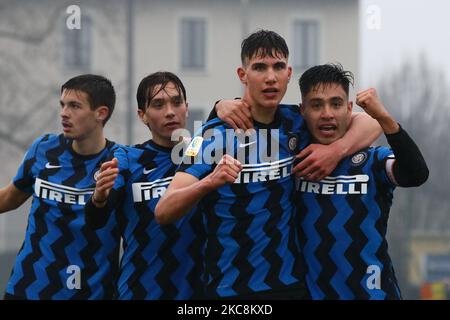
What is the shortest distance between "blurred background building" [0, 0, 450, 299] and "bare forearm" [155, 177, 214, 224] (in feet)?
105

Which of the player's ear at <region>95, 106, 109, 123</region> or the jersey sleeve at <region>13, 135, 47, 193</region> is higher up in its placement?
the player's ear at <region>95, 106, 109, 123</region>

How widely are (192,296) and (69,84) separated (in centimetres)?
148

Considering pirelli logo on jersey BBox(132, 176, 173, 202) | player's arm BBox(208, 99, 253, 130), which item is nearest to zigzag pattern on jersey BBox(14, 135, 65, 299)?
pirelli logo on jersey BBox(132, 176, 173, 202)

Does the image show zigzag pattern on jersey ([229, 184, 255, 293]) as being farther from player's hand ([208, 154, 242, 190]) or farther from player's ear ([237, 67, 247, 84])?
player's ear ([237, 67, 247, 84])

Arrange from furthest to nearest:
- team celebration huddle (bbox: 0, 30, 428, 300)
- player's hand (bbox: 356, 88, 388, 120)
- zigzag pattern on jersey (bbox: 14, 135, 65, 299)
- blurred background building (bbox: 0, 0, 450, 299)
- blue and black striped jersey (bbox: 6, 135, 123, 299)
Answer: blurred background building (bbox: 0, 0, 450, 299) → zigzag pattern on jersey (bbox: 14, 135, 65, 299) → blue and black striped jersey (bbox: 6, 135, 123, 299) → team celebration huddle (bbox: 0, 30, 428, 300) → player's hand (bbox: 356, 88, 388, 120)

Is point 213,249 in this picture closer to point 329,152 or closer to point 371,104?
point 329,152

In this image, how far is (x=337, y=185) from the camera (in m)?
6.00

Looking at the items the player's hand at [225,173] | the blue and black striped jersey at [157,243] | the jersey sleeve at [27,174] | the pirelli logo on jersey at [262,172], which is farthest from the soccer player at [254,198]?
the jersey sleeve at [27,174]

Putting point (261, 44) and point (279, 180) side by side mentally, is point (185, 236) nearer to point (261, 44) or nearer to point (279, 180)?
point (279, 180)

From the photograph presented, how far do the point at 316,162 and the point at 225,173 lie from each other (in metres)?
0.67

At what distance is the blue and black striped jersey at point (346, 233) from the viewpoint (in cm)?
595

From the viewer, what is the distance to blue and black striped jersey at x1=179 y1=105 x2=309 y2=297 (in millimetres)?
5789

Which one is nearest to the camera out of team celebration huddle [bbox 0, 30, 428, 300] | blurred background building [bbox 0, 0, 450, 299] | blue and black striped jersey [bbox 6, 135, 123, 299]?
team celebration huddle [bbox 0, 30, 428, 300]

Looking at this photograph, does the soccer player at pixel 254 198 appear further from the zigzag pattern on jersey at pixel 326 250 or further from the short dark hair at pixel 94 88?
→ the short dark hair at pixel 94 88
